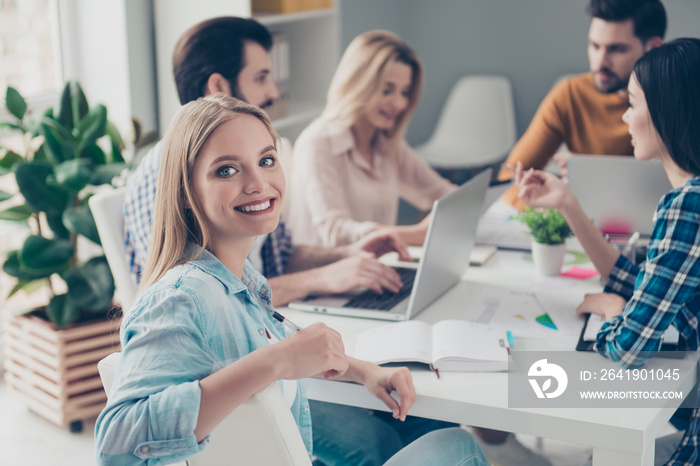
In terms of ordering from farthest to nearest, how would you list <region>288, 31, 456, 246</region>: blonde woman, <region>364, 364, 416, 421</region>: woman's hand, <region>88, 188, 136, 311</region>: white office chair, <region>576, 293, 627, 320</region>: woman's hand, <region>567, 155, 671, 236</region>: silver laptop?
<region>288, 31, 456, 246</region>: blonde woman
<region>567, 155, 671, 236</region>: silver laptop
<region>88, 188, 136, 311</region>: white office chair
<region>576, 293, 627, 320</region>: woman's hand
<region>364, 364, 416, 421</region>: woman's hand

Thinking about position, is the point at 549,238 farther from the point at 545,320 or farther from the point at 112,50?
the point at 112,50

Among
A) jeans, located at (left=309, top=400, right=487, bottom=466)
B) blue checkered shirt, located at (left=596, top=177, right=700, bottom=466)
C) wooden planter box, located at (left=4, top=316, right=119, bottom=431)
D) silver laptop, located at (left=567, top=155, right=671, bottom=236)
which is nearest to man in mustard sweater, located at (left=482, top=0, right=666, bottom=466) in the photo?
silver laptop, located at (left=567, top=155, right=671, bottom=236)

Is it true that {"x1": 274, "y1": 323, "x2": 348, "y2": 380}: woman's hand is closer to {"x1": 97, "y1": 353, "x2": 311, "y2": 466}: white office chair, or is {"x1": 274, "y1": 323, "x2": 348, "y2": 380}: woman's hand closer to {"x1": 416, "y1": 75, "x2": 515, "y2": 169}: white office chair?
{"x1": 97, "y1": 353, "x2": 311, "y2": 466}: white office chair

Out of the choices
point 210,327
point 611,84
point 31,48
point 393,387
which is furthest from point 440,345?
point 31,48

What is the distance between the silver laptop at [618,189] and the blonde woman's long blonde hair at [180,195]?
48.0 inches

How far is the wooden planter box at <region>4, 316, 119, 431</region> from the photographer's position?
2.44 metres

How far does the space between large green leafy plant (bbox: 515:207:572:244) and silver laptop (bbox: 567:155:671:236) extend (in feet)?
0.72

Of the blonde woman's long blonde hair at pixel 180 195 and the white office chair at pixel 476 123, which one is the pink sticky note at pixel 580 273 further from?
the white office chair at pixel 476 123

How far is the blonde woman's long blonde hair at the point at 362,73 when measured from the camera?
248 centimetres

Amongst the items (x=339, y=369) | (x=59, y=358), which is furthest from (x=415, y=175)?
(x=339, y=369)

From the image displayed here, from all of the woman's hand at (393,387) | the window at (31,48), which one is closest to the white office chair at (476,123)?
the window at (31,48)

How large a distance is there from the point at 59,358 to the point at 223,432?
5.40 feet

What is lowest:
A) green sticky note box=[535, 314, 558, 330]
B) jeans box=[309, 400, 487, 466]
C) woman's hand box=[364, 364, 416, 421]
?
jeans box=[309, 400, 487, 466]

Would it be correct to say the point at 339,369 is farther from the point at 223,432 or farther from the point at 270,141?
the point at 270,141
